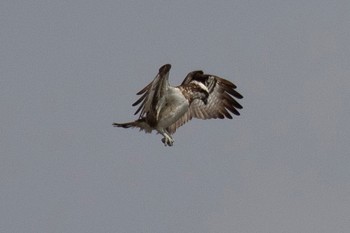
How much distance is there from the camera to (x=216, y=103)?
1553 inches

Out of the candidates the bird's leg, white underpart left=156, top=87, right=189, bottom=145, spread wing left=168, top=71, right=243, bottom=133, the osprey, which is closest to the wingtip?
the osprey

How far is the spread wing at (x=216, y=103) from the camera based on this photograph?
39188 mm

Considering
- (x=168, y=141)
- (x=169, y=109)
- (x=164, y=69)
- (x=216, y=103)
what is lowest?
(x=168, y=141)

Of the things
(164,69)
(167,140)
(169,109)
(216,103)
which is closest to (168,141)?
(167,140)

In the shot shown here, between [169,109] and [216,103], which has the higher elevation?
[216,103]

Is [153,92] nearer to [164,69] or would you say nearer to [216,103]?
[164,69]

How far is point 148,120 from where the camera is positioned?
35.3 metres

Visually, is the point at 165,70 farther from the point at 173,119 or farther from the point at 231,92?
the point at 231,92

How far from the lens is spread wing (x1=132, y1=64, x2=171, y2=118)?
34.4 meters

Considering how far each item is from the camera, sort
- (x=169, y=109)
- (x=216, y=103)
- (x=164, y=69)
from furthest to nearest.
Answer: (x=216, y=103)
(x=169, y=109)
(x=164, y=69)

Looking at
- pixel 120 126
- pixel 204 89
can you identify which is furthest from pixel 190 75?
pixel 120 126

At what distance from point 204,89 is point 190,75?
89 centimetres

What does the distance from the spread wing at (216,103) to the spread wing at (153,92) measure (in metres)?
4.07

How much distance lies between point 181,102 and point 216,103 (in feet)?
13.3
